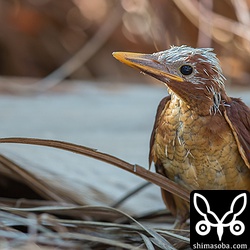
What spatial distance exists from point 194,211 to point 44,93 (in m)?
2.48

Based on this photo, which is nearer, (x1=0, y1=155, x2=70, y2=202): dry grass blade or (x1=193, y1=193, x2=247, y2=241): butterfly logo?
(x1=193, y1=193, x2=247, y2=241): butterfly logo

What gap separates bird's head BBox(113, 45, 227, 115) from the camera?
5.74 ft

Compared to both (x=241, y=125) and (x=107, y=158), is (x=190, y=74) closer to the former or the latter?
(x=241, y=125)

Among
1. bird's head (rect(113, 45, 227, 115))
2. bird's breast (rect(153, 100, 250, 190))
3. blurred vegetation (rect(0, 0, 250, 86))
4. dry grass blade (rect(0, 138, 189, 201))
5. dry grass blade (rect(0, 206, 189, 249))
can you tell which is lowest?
dry grass blade (rect(0, 206, 189, 249))

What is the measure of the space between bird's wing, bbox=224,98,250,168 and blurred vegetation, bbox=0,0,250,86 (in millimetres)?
3440

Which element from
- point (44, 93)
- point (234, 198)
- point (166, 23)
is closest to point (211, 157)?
point (234, 198)

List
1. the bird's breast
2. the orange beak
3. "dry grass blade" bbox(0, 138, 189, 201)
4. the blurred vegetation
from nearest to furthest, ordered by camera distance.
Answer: "dry grass blade" bbox(0, 138, 189, 201) → the orange beak → the bird's breast → the blurred vegetation

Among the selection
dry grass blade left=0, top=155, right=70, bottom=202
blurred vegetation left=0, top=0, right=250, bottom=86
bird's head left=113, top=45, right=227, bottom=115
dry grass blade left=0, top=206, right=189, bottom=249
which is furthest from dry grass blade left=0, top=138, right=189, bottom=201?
blurred vegetation left=0, top=0, right=250, bottom=86

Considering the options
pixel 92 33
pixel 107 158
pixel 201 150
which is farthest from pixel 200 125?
pixel 92 33

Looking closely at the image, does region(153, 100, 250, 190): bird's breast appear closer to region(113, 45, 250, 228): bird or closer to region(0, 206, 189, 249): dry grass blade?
region(113, 45, 250, 228): bird

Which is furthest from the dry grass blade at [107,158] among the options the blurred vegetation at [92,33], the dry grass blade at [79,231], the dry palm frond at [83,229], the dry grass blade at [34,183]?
the blurred vegetation at [92,33]

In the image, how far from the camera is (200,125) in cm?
182

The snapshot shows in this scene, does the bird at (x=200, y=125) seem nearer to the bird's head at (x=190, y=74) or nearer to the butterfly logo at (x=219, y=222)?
the bird's head at (x=190, y=74)

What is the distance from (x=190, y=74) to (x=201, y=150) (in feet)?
0.66
